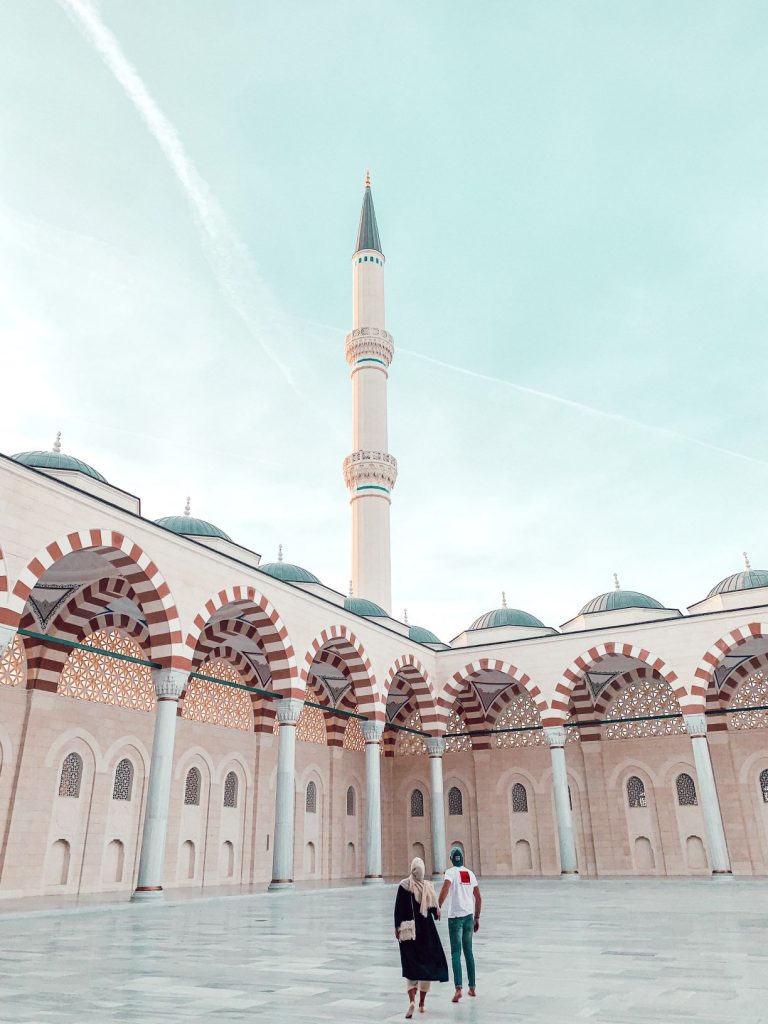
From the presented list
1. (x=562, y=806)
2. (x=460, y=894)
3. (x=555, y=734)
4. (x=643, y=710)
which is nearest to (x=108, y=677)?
(x=555, y=734)

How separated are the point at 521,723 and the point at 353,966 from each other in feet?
50.8

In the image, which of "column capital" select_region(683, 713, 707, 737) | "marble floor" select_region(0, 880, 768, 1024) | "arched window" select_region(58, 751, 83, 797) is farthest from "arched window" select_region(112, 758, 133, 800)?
"column capital" select_region(683, 713, 707, 737)

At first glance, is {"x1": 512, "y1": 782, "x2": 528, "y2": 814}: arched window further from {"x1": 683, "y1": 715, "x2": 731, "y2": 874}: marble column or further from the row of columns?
{"x1": 683, "y1": 715, "x2": 731, "y2": 874}: marble column

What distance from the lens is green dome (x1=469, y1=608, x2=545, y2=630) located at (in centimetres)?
1997

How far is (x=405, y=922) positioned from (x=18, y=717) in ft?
32.5

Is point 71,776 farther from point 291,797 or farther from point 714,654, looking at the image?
point 714,654

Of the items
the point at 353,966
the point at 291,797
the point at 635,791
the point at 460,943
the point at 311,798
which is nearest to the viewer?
the point at 460,943

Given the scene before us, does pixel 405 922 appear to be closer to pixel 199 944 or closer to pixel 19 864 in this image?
pixel 199 944

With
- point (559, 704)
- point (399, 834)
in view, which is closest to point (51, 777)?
point (559, 704)

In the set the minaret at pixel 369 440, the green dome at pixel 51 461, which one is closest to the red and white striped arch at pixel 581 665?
the minaret at pixel 369 440

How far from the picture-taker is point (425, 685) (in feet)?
58.8

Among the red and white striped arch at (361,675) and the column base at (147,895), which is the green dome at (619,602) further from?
the column base at (147,895)

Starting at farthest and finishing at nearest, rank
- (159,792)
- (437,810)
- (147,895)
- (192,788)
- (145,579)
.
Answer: (437,810) → (192,788) → (145,579) → (159,792) → (147,895)

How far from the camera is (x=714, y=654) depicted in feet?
49.6
